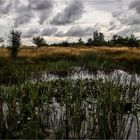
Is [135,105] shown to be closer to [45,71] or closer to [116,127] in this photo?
[116,127]

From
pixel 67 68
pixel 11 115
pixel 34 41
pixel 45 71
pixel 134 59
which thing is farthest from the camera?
pixel 34 41

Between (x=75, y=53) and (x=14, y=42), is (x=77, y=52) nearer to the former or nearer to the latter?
(x=75, y=53)

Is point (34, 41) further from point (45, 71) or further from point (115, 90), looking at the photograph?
point (115, 90)

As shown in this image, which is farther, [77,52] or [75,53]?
[77,52]

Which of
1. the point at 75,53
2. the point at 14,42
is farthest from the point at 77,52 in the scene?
the point at 14,42

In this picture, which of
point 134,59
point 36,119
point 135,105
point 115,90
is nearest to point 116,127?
point 115,90

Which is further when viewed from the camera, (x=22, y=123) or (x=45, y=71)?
(x=45, y=71)

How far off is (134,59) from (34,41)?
52621mm

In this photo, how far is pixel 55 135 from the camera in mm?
6777

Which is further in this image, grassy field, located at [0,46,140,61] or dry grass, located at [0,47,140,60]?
grassy field, located at [0,46,140,61]

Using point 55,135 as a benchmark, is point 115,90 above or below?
above

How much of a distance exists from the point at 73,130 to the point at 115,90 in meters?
1.44

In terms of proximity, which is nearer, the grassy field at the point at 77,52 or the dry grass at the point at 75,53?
the dry grass at the point at 75,53

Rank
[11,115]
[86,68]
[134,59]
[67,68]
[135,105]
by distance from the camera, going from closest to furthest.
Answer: [11,115]
[135,105]
[67,68]
[86,68]
[134,59]
